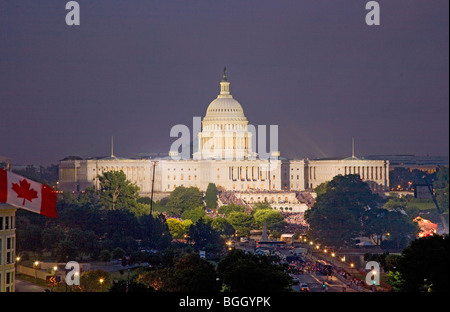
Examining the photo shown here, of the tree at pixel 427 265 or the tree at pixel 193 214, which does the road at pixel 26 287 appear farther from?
the tree at pixel 193 214

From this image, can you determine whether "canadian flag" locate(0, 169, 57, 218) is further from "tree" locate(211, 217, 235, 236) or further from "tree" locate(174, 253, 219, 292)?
"tree" locate(211, 217, 235, 236)

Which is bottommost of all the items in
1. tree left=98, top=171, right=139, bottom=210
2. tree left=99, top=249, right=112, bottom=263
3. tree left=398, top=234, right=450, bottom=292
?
tree left=398, top=234, right=450, bottom=292

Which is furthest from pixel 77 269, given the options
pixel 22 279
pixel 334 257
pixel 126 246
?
pixel 334 257

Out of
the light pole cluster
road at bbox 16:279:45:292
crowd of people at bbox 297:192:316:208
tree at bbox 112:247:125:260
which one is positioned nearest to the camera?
road at bbox 16:279:45:292

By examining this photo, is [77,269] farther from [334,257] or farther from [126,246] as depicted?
[334,257]

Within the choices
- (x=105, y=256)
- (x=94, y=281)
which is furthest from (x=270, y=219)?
(x=94, y=281)

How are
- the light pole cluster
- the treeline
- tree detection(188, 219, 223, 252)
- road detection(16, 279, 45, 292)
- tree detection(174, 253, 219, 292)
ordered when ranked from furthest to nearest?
tree detection(188, 219, 223, 252), the light pole cluster, the treeline, road detection(16, 279, 45, 292), tree detection(174, 253, 219, 292)

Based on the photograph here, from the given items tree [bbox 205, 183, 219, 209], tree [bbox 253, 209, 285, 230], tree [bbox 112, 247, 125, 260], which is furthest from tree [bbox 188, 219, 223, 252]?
tree [bbox 205, 183, 219, 209]
